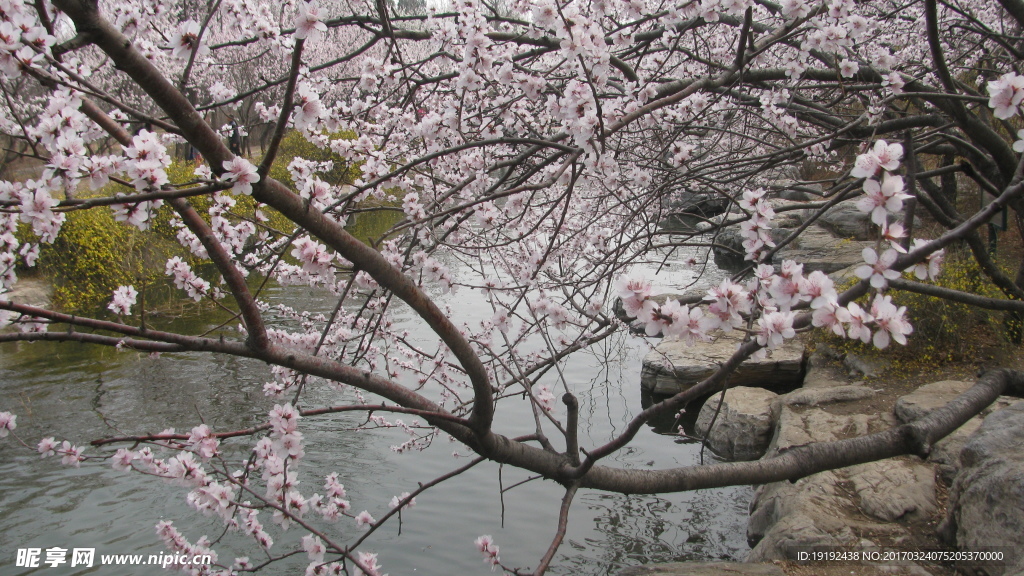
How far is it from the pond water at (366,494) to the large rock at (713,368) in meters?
0.33

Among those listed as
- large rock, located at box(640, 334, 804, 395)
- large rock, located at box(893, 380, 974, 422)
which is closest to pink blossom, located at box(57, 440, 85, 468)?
large rock, located at box(893, 380, 974, 422)

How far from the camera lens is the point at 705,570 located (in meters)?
2.77

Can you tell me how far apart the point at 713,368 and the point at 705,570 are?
392 centimetres

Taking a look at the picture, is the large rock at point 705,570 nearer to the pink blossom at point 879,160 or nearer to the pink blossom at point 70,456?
the pink blossom at point 879,160

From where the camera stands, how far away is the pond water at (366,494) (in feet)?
14.6

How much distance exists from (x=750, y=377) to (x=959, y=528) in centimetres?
394

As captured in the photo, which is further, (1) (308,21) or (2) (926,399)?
(2) (926,399)

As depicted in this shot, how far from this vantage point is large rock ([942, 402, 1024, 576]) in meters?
2.52

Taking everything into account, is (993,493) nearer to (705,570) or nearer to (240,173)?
(705,570)

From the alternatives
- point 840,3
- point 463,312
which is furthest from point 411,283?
point 463,312

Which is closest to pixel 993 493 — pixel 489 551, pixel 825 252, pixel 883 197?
pixel 883 197

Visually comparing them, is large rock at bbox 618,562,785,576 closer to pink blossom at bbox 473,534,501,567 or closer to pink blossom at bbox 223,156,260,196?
pink blossom at bbox 473,534,501,567

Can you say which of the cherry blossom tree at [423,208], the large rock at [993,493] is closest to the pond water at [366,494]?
the cherry blossom tree at [423,208]

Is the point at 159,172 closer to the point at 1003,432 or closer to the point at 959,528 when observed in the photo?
the point at 959,528
